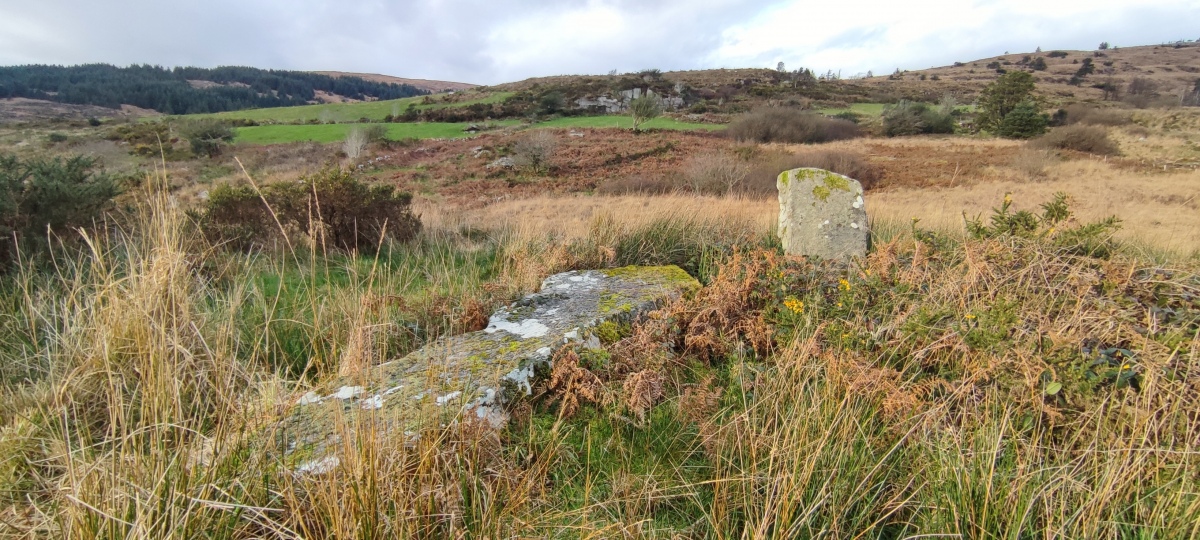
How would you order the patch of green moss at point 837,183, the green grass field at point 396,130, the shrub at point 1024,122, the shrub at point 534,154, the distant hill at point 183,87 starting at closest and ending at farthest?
the patch of green moss at point 837,183 → the shrub at point 534,154 → the shrub at point 1024,122 → the green grass field at point 396,130 → the distant hill at point 183,87

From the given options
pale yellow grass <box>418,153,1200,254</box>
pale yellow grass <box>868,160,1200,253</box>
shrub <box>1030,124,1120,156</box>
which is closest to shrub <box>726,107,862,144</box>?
shrub <box>1030,124,1120,156</box>

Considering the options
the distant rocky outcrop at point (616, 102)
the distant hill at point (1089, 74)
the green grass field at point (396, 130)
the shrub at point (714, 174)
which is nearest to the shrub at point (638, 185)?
the shrub at point (714, 174)

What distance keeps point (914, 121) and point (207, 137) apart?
1778 inches

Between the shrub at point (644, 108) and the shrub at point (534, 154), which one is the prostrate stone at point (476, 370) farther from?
the shrub at point (644, 108)

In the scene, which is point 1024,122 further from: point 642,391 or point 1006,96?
point 642,391

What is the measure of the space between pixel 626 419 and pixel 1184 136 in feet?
124

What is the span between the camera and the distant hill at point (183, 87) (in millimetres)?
73625

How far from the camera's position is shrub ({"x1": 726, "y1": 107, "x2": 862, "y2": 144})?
3002 cm

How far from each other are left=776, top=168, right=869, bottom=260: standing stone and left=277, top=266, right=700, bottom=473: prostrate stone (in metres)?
2.10

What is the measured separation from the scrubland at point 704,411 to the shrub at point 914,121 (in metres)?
33.8

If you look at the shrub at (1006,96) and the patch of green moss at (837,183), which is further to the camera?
the shrub at (1006,96)

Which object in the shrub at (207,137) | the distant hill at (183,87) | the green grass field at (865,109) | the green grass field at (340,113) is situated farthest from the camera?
the distant hill at (183,87)

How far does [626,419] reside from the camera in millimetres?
2271

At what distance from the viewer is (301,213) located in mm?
6109
